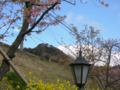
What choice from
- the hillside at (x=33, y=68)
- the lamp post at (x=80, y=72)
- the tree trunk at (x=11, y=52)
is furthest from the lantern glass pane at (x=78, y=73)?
the hillside at (x=33, y=68)

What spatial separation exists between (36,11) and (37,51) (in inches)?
413

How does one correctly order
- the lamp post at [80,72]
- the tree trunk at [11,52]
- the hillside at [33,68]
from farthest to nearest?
the hillside at [33,68]
the tree trunk at [11,52]
the lamp post at [80,72]

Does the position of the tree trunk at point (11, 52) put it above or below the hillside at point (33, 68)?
above

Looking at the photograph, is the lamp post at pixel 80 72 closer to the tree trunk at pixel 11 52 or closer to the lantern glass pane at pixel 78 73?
the lantern glass pane at pixel 78 73

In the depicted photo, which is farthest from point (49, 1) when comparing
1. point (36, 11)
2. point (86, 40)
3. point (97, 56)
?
point (97, 56)

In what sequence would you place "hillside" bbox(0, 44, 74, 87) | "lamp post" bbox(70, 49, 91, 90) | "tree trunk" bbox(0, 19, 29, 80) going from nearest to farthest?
"lamp post" bbox(70, 49, 91, 90), "tree trunk" bbox(0, 19, 29, 80), "hillside" bbox(0, 44, 74, 87)

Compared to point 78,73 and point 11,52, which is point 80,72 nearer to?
point 78,73

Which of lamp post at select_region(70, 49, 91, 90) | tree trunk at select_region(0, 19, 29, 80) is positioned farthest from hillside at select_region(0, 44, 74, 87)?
lamp post at select_region(70, 49, 91, 90)

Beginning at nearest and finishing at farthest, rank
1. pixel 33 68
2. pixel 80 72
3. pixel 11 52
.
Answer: pixel 80 72
pixel 11 52
pixel 33 68

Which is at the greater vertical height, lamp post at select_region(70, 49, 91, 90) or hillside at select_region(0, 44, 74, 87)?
lamp post at select_region(70, 49, 91, 90)

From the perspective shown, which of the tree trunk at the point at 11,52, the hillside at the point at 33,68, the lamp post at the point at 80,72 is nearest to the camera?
the lamp post at the point at 80,72

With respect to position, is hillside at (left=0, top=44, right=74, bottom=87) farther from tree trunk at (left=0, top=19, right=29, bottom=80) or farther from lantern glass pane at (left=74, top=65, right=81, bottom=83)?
lantern glass pane at (left=74, top=65, right=81, bottom=83)

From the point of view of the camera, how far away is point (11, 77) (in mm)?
6289

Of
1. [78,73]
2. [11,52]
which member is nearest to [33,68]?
[11,52]
